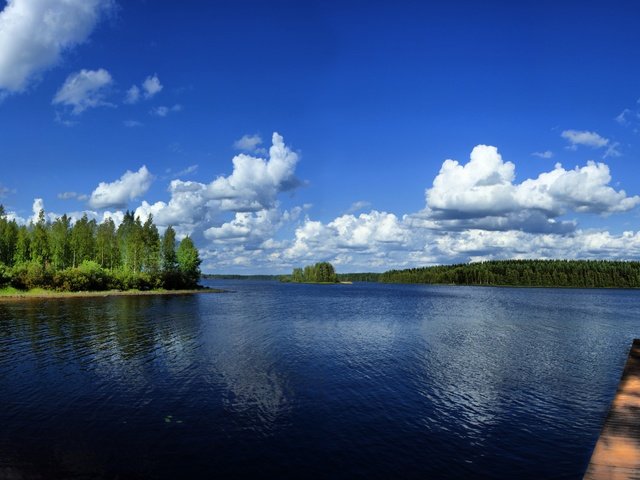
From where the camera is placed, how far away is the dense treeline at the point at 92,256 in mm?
123875

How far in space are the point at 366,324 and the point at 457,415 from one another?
45.9m

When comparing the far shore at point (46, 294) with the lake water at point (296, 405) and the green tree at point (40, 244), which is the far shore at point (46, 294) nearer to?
the green tree at point (40, 244)

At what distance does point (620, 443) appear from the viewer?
20094 mm

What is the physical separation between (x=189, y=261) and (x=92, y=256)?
41.6 meters

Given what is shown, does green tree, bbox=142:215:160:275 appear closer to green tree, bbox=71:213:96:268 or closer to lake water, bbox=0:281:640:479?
green tree, bbox=71:213:96:268

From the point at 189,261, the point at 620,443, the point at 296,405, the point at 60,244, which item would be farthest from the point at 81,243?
the point at 620,443

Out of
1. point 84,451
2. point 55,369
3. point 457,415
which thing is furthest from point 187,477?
point 55,369

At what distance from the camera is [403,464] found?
1903 cm

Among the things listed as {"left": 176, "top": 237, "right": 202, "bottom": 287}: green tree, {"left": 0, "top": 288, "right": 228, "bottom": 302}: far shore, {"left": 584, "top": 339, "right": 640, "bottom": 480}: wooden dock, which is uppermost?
{"left": 176, "top": 237, "right": 202, "bottom": 287}: green tree

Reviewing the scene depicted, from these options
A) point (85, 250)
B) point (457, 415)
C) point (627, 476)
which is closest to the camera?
point (627, 476)

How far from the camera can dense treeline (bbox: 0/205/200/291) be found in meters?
124

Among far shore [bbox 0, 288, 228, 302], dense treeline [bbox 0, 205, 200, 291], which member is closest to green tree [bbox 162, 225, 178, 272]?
dense treeline [bbox 0, 205, 200, 291]

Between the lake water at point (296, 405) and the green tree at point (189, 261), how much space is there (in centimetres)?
13921

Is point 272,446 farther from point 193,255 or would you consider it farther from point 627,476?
point 193,255
